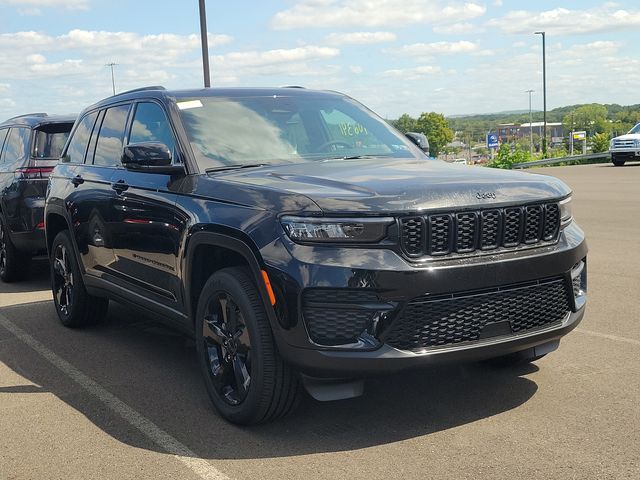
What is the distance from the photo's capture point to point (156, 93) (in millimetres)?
5770

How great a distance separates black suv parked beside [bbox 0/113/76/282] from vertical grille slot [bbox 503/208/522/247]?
6.42 meters

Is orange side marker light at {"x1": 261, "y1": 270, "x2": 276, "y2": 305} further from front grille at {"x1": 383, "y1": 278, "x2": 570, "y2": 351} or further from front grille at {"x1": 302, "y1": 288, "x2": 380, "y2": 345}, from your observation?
front grille at {"x1": 383, "y1": 278, "x2": 570, "y2": 351}

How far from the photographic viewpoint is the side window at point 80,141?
704cm

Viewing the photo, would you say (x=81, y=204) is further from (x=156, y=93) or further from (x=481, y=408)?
(x=481, y=408)

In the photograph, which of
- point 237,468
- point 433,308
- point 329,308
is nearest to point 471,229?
point 433,308

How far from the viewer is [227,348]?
15.0ft

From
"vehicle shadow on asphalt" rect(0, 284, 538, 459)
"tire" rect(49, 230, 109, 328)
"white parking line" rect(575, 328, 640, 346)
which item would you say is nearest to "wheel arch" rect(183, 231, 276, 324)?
"vehicle shadow on asphalt" rect(0, 284, 538, 459)

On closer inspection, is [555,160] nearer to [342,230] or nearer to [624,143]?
[624,143]

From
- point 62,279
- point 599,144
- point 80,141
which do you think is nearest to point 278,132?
point 80,141

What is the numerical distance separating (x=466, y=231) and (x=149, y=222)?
225cm

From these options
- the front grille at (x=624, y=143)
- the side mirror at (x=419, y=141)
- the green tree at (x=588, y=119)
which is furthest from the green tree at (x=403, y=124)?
the green tree at (x=588, y=119)

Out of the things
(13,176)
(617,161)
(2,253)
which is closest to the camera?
(13,176)

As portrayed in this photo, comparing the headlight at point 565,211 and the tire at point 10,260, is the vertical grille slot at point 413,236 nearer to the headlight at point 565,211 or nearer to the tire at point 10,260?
the headlight at point 565,211

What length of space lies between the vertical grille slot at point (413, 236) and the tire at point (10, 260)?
6.77m
